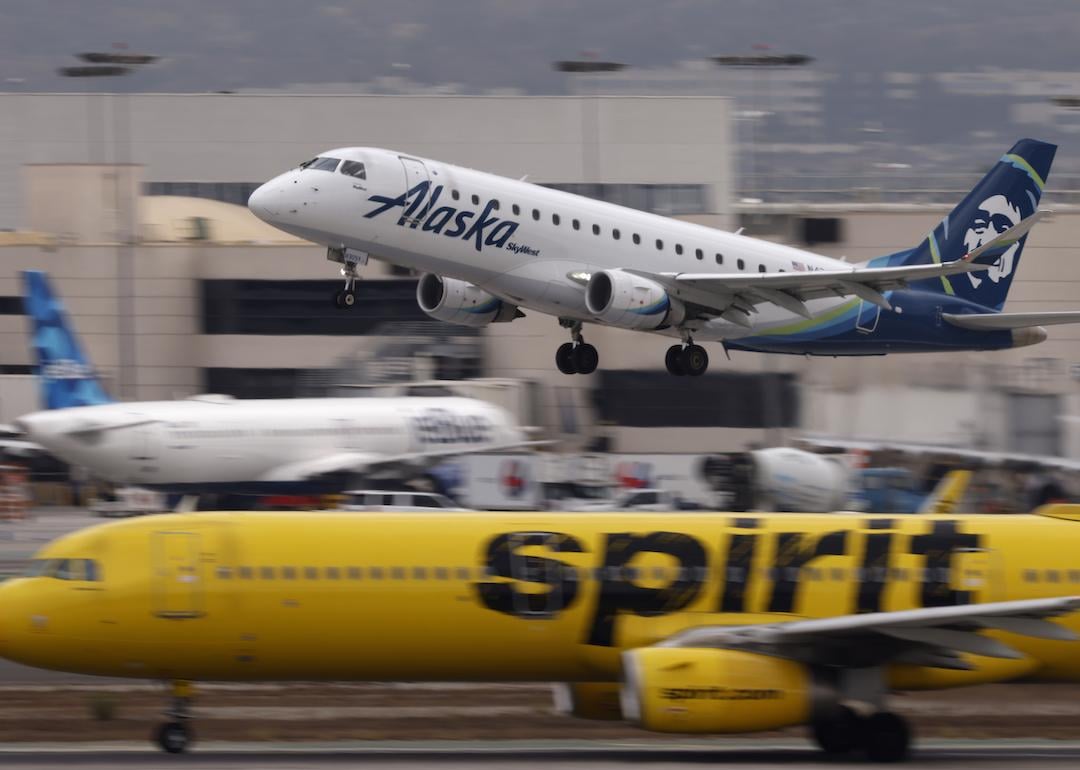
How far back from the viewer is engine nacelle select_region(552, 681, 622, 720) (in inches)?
756

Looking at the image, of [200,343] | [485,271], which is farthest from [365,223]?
[200,343]

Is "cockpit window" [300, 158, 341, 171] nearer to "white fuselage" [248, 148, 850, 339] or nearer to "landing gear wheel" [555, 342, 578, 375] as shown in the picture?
"white fuselage" [248, 148, 850, 339]

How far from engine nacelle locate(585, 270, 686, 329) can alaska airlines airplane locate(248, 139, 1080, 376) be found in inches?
1.5

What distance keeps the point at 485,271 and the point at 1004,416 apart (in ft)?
41.4

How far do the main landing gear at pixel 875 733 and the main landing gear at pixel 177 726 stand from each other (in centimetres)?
724

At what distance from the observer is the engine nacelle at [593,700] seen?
63.0ft

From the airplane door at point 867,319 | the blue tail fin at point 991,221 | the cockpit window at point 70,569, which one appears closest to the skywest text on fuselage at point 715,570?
the cockpit window at point 70,569

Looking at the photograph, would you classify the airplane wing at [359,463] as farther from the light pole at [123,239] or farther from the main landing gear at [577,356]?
the light pole at [123,239]

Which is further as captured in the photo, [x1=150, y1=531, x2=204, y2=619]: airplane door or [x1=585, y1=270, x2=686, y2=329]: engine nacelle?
[x1=585, y1=270, x2=686, y2=329]: engine nacelle

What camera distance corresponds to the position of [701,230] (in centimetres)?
3816

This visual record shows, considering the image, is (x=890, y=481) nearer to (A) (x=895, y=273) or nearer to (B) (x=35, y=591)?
(A) (x=895, y=273)

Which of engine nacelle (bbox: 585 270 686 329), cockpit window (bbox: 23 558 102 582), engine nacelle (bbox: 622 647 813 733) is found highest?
engine nacelle (bbox: 585 270 686 329)

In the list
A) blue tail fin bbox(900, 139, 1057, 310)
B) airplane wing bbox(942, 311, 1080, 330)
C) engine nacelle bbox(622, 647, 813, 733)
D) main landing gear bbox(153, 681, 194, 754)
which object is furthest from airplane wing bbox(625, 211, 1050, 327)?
main landing gear bbox(153, 681, 194, 754)

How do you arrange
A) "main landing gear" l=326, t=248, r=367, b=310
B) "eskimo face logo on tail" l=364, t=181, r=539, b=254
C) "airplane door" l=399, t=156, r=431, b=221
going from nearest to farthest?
"eskimo face logo on tail" l=364, t=181, r=539, b=254 → "airplane door" l=399, t=156, r=431, b=221 → "main landing gear" l=326, t=248, r=367, b=310
